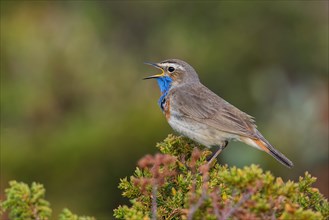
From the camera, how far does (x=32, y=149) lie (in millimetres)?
9977

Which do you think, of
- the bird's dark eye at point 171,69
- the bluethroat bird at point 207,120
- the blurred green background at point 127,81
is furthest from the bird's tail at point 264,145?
the blurred green background at point 127,81

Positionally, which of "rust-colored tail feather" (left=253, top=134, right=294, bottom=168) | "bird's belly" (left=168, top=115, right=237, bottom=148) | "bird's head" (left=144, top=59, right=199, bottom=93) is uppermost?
"bird's head" (left=144, top=59, right=199, bottom=93)

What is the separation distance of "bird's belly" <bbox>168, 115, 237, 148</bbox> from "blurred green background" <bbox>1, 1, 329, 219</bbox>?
2670 millimetres

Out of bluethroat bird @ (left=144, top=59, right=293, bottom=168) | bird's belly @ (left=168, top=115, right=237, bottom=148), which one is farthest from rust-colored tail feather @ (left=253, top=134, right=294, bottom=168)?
bird's belly @ (left=168, top=115, right=237, bottom=148)

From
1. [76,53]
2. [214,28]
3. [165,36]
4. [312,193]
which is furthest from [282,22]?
[312,193]

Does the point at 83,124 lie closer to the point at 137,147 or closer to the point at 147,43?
the point at 137,147

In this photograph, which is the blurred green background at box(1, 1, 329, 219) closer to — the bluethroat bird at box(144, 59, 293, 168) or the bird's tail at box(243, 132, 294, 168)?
the bluethroat bird at box(144, 59, 293, 168)

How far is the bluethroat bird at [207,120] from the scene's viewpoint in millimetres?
6680

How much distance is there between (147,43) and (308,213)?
37.7ft

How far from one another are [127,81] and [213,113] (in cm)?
536

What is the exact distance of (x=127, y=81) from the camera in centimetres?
1219

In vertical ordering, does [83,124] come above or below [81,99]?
below

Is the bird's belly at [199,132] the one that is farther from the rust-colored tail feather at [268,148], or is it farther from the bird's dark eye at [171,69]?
the bird's dark eye at [171,69]

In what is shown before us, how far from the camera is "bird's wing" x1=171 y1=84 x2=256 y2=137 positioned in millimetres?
6812
